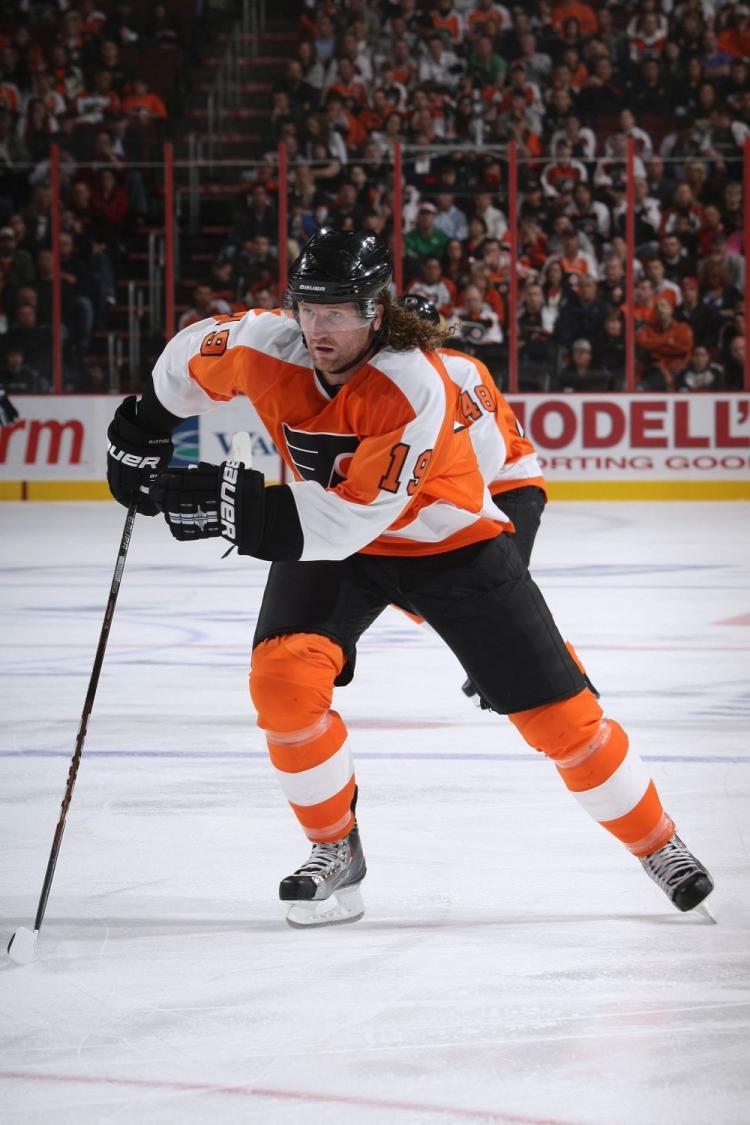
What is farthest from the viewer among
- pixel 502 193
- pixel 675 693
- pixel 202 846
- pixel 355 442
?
pixel 502 193

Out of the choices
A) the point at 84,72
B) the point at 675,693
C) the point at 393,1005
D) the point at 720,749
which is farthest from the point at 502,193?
the point at 393,1005

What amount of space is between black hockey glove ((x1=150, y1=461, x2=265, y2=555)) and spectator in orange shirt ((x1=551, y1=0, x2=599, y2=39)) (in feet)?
40.1

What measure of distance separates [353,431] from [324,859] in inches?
29.4

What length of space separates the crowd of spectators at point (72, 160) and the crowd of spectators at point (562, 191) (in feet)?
3.24

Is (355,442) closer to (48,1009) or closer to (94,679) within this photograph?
(94,679)

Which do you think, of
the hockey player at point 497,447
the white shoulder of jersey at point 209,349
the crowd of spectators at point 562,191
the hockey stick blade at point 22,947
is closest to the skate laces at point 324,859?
the hockey stick blade at point 22,947

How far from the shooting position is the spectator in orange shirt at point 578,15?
13.9 meters

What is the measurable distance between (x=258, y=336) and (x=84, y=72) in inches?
492

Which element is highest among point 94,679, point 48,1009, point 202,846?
point 94,679

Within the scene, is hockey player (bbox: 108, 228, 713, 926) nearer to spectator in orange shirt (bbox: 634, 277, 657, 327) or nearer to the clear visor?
the clear visor

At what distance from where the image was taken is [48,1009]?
232 cm

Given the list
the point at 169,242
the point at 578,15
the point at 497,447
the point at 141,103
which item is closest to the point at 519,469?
the point at 497,447

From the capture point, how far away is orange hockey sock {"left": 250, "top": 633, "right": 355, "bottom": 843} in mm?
2758

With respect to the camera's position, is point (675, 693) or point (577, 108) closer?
point (675, 693)
